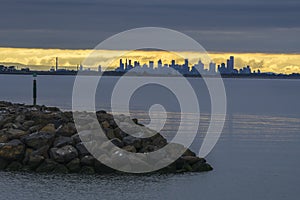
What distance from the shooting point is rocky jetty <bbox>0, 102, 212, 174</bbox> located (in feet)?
97.0

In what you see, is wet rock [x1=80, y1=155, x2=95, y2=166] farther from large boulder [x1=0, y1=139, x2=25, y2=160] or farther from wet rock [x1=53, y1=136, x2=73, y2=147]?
large boulder [x1=0, y1=139, x2=25, y2=160]

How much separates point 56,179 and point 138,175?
3363 millimetres

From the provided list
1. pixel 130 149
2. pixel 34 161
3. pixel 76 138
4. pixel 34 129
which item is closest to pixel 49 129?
pixel 34 129

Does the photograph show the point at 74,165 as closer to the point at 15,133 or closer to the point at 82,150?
the point at 82,150

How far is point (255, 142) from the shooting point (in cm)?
4419

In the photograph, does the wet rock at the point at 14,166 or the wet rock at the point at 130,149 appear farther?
the wet rock at the point at 130,149

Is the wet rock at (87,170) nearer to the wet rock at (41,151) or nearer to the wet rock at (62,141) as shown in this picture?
the wet rock at (62,141)

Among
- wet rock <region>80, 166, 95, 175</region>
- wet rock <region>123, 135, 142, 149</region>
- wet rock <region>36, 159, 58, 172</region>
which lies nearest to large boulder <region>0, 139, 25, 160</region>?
wet rock <region>36, 159, 58, 172</region>

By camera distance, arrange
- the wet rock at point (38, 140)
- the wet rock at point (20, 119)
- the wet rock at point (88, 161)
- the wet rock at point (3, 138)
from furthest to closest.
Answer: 1. the wet rock at point (20, 119)
2. the wet rock at point (3, 138)
3. the wet rock at point (38, 140)
4. the wet rock at point (88, 161)

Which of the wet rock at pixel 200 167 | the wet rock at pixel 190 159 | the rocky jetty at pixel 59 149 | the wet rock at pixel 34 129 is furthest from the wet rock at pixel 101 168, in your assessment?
the wet rock at pixel 34 129

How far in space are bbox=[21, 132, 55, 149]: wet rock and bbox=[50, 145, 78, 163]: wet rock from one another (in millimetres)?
779

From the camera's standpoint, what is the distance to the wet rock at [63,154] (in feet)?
96.7

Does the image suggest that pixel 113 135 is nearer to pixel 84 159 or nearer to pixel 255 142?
pixel 84 159

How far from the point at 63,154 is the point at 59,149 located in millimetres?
262
